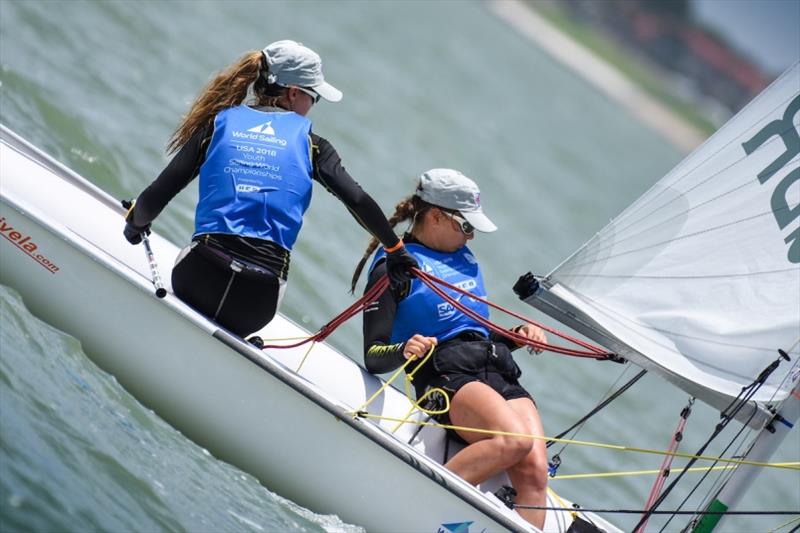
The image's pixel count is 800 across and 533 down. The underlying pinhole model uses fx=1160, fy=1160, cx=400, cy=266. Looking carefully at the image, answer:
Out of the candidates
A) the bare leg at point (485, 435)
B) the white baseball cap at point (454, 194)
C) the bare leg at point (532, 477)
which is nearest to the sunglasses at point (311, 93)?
the white baseball cap at point (454, 194)

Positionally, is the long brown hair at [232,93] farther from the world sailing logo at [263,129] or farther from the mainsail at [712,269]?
the mainsail at [712,269]

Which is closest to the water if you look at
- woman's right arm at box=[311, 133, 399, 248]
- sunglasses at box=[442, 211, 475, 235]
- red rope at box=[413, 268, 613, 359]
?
red rope at box=[413, 268, 613, 359]

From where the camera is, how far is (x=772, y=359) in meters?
3.29

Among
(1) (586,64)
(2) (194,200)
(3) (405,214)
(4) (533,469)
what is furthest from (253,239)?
(1) (586,64)

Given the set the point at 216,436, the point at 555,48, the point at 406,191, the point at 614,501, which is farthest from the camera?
the point at 555,48

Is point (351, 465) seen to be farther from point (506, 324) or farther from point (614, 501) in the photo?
point (506, 324)

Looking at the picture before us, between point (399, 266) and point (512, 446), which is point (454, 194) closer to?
point (399, 266)

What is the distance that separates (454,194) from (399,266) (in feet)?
0.95

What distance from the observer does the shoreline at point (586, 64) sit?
156ft

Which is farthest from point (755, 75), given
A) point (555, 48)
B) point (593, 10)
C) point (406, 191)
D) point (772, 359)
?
point (772, 359)

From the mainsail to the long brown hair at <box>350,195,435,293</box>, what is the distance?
44 cm

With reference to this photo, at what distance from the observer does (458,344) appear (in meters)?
3.42

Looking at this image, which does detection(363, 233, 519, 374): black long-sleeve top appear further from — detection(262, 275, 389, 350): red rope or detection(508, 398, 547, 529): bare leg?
detection(508, 398, 547, 529): bare leg

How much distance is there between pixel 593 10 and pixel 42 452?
201 feet
